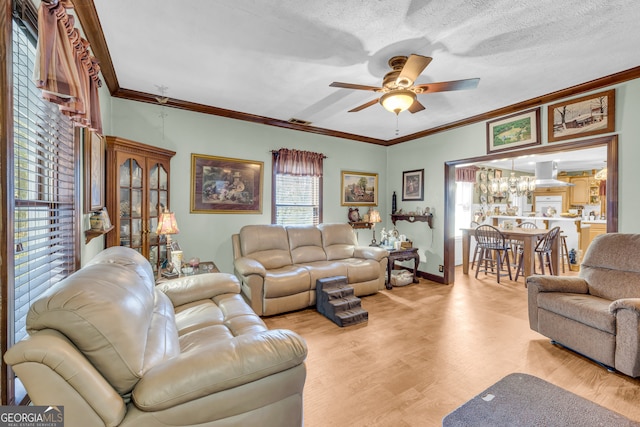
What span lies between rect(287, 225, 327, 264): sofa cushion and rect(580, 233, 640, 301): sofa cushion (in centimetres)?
306

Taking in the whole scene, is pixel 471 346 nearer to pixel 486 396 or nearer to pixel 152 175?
pixel 486 396

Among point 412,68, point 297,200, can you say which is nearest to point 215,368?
point 412,68

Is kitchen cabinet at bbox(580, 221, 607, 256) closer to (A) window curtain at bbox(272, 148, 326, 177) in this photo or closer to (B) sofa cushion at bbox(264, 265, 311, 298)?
(A) window curtain at bbox(272, 148, 326, 177)

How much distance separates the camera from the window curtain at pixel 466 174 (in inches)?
247

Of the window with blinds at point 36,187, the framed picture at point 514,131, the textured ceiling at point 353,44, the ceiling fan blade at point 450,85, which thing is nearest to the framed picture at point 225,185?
the textured ceiling at point 353,44

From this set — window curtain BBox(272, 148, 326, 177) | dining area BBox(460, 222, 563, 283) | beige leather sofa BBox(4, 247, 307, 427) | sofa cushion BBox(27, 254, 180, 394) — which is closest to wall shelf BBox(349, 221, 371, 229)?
window curtain BBox(272, 148, 326, 177)

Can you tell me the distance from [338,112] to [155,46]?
2323 millimetres

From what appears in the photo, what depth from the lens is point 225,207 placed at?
407 centimetres

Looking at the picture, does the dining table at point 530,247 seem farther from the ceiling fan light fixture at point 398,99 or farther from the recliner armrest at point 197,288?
the recliner armrest at point 197,288

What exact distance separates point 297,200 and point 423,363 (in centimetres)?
313

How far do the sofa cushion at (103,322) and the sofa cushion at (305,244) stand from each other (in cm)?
285

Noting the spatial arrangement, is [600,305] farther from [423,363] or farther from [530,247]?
[530,247]

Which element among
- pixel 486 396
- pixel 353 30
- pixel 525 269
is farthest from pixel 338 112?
pixel 525 269

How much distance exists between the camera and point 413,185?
5258 mm
